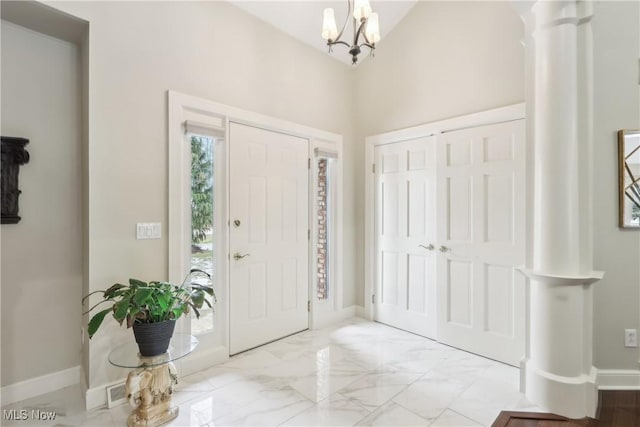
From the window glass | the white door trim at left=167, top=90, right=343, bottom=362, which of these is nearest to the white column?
the white door trim at left=167, top=90, right=343, bottom=362

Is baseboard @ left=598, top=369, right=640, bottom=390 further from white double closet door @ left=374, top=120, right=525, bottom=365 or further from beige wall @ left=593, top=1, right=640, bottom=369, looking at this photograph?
white double closet door @ left=374, top=120, right=525, bottom=365

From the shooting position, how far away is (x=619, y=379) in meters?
2.29

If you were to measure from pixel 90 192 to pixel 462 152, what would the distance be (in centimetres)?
302

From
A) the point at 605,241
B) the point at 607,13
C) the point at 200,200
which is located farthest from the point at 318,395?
the point at 607,13

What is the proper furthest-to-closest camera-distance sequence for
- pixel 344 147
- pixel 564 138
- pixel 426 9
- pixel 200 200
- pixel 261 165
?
pixel 344 147
pixel 426 9
pixel 261 165
pixel 200 200
pixel 564 138

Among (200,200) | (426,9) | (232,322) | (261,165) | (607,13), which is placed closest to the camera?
(607,13)

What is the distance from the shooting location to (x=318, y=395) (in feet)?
7.38

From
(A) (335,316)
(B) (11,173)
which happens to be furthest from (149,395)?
(A) (335,316)

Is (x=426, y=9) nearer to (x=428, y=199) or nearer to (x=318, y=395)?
(x=428, y=199)

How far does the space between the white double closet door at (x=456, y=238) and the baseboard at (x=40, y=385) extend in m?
2.88

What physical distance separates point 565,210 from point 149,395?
2.86m

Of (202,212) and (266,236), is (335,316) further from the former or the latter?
(202,212)

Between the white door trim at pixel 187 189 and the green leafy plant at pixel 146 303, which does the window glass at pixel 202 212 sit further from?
the green leafy plant at pixel 146 303

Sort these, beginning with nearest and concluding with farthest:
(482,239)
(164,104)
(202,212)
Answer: (164,104) → (202,212) → (482,239)
